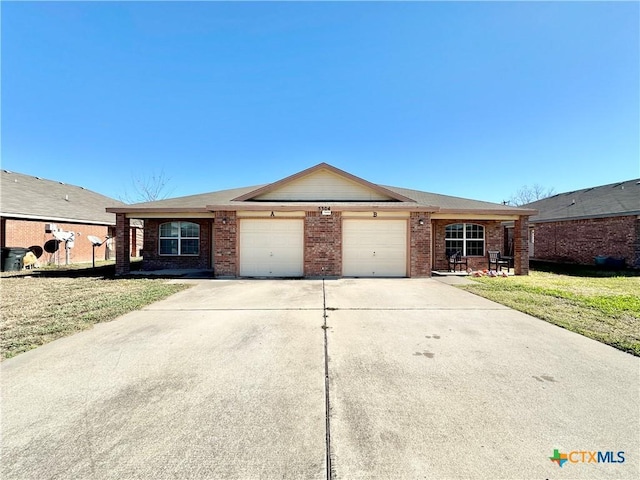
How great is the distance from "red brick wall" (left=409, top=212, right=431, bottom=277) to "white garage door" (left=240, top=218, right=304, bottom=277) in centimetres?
431

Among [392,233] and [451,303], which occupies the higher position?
[392,233]

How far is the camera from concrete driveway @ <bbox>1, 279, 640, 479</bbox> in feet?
6.59

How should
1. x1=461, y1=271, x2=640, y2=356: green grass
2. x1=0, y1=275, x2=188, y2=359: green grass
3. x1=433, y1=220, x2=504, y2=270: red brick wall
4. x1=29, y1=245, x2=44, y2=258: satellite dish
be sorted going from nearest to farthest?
x1=0, y1=275, x2=188, y2=359: green grass, x1=461, y1=271, x2=640, y2=356: green grass, x1=433, y1=220, x2=504, y2=270: red brick wall, x1=29, y1=245, x2=44, y2=258: satellite dish

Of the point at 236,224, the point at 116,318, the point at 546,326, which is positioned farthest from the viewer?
the point at 236,224

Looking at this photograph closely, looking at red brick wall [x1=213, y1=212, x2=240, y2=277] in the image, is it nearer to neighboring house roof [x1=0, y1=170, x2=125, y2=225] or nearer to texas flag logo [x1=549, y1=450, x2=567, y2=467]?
texas flag logo [x1=549, y1=450, x2=567, y2=467]

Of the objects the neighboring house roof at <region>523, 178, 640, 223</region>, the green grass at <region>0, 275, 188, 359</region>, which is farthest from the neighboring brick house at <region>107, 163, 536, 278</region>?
the neighboring house roof at <region>523, 178, 640, 223</region>

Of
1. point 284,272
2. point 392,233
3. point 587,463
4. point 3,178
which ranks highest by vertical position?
point 3,178

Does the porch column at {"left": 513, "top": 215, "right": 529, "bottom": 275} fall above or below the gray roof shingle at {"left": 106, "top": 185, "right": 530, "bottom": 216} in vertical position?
below

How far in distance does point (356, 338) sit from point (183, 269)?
1121 cm

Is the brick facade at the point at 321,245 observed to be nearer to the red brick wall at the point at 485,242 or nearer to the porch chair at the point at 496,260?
the red brick wall at the point at 485,242

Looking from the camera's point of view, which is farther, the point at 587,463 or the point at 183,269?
the point at 183,269

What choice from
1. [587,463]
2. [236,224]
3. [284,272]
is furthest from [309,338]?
[236,224]

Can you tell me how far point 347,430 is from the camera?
2340mm

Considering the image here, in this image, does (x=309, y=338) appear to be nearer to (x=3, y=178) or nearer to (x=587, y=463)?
(x=587, y=463)
